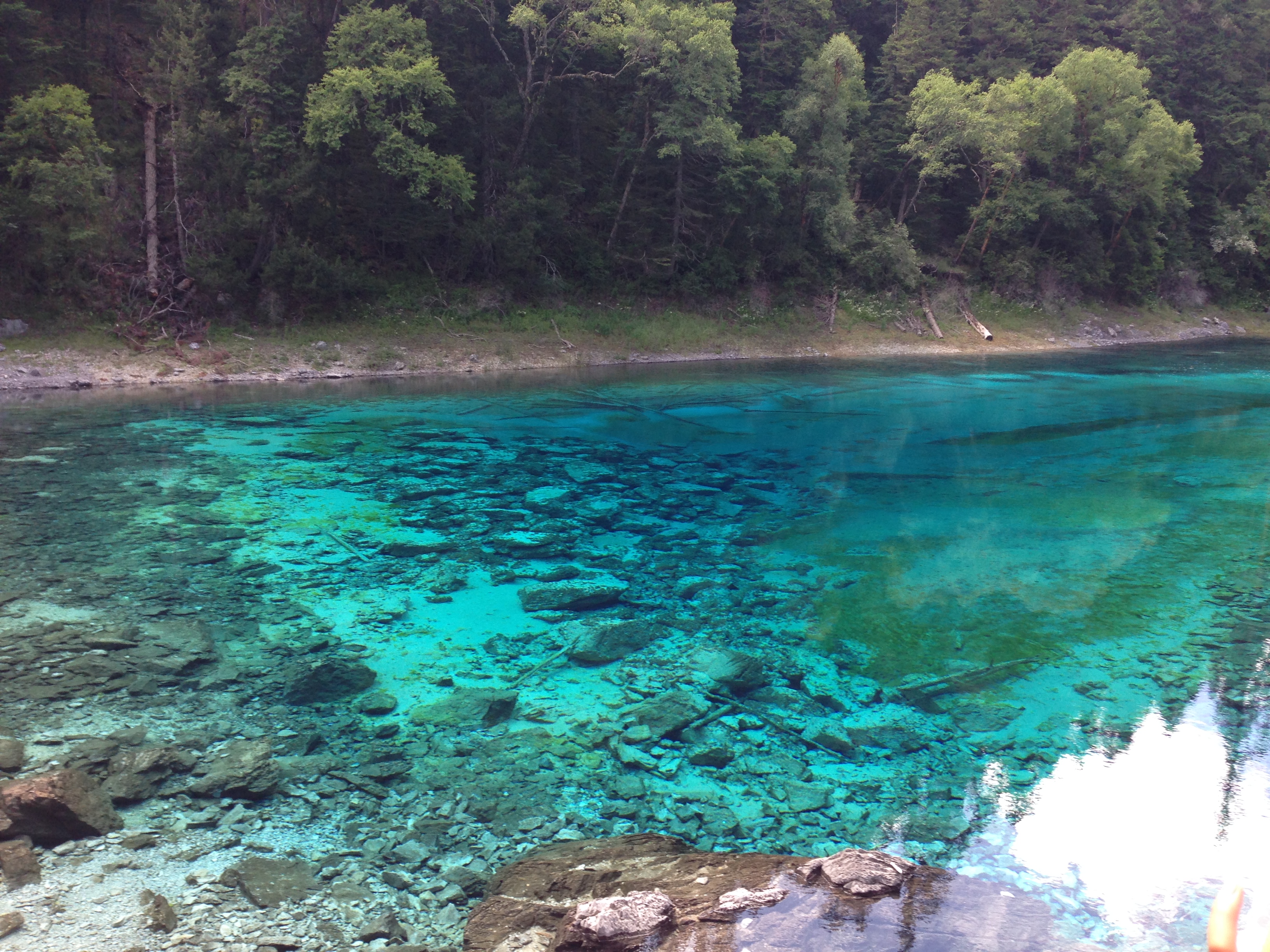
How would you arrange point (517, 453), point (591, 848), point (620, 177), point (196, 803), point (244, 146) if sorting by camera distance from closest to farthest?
point (591, 848)
point (196, 803)
point (517, 453)
point (244, 146)
point (620, 177)

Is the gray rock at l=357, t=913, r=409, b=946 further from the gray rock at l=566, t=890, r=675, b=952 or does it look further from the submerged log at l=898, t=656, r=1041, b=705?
the submerged log at l=898, t=656, r=1041, b=705

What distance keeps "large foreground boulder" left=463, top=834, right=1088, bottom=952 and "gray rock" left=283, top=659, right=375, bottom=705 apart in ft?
7.81

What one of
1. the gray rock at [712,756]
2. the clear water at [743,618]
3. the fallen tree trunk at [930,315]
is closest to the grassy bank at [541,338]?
the fallen tree trunk at [930,315]

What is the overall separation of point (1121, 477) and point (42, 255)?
24.9m

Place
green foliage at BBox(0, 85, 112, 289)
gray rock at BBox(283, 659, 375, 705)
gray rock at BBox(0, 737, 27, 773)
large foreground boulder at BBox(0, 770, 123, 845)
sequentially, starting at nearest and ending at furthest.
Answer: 1. large foreground boulder at BBox(0, 770, 123, 845)
2. gray rock at BBox(0, 737, 27, 773)
3. gray rock at BBox(283, 659, 375, 705)
4. green foliage at BBox(0, 85, 112, 289)

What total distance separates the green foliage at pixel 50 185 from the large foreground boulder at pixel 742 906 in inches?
905

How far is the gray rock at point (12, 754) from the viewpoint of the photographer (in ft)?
15.3

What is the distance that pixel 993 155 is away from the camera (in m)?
37.6

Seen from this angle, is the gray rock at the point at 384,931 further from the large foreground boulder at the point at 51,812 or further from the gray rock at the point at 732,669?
the gray rock at the point at 732,669

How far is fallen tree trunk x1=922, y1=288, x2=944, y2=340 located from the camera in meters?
35.7

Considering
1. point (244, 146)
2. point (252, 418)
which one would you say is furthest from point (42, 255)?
point (252, 418)

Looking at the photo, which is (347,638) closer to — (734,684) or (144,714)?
(144,714)

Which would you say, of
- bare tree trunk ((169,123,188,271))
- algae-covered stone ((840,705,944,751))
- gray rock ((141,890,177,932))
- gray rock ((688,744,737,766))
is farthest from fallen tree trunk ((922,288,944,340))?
gray rock ((141,890,177,932))

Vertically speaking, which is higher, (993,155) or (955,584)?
(993,155)
